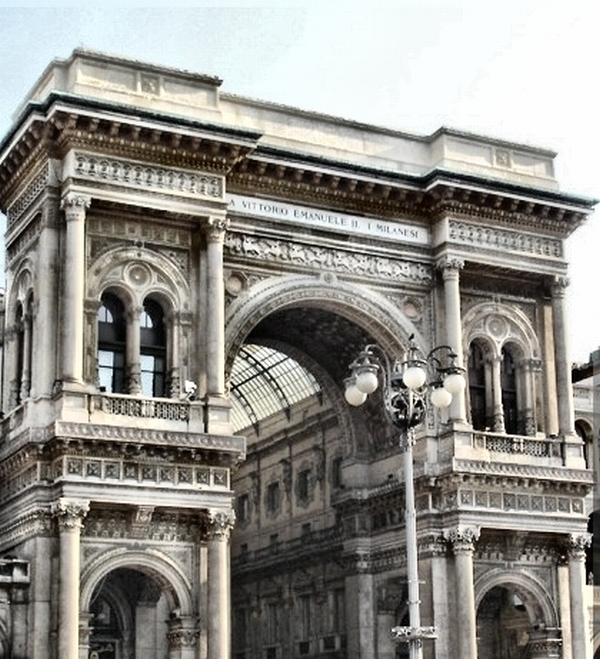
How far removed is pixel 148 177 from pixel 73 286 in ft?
13.0

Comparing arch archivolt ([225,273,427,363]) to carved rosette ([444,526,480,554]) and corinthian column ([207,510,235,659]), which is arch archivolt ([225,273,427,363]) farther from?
carved rosette ([444,526,480,554])

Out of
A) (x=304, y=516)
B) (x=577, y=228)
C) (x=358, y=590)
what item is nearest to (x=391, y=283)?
(x=577, y=228)

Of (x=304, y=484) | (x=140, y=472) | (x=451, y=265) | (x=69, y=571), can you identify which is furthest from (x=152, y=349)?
(x=304, y=484)

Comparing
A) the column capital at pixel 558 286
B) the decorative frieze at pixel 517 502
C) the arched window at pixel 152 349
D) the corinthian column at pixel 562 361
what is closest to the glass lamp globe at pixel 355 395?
the arched window at pixel 152 349

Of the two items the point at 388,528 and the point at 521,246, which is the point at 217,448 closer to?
the point at 388,528

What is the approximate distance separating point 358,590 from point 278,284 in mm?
10497

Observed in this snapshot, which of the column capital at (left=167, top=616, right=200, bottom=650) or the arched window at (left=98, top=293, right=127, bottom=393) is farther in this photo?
the arched window at (left=98, top=293, right=127, bottom=393)

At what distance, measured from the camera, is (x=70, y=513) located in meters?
35.2

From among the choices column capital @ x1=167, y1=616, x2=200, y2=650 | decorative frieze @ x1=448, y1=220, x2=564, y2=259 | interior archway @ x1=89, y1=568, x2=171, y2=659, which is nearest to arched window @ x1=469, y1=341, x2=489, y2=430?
decorative frieze @ x1=448, y1=220, x2=564, y2=259

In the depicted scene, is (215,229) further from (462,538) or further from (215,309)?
(462,538)

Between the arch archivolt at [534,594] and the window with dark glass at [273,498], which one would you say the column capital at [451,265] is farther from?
the window with dark glass at [273,498]

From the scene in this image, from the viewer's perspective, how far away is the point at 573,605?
4244 centimetres

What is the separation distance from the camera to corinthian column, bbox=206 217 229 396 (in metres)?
38.3

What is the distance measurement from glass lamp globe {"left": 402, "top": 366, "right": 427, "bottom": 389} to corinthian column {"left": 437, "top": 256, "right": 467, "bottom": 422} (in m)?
17.1
